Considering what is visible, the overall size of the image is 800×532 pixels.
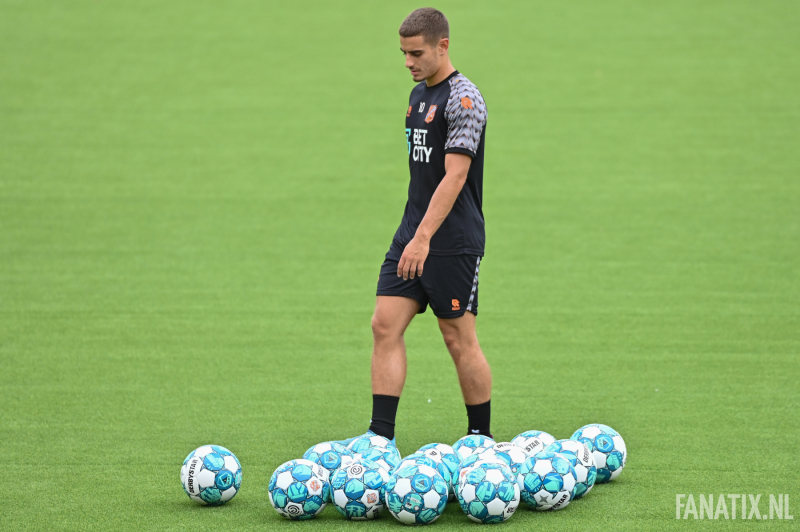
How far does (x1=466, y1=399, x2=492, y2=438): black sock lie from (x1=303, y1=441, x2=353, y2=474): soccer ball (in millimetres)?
755

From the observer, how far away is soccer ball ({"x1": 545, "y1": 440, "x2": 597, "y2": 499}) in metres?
4.08

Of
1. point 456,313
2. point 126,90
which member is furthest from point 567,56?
point 456,313

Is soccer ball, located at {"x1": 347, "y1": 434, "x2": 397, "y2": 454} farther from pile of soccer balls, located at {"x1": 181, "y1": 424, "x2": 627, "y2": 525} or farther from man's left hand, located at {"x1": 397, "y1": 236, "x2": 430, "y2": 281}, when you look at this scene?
man's left hand, located at {"x1": 397, "y1": 236, "x2": 430, "y2": 281}

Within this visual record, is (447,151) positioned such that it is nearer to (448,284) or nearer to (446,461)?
(448,284)

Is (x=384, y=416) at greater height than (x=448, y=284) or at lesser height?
lesser

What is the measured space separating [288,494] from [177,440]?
1403 millimetres

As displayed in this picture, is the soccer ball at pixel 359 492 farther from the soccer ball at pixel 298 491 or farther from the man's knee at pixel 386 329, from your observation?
the man's knee at pixel 386 329

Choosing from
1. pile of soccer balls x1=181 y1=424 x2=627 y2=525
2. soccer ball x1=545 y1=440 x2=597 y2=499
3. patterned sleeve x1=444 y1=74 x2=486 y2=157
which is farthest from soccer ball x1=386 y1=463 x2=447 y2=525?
patterned sleeve x1=444 y1=74 x2=486 y2=157

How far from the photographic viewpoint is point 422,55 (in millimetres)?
4504

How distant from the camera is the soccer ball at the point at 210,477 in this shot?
4.04m

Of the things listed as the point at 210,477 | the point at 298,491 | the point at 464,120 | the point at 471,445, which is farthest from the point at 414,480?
the point at 464,120

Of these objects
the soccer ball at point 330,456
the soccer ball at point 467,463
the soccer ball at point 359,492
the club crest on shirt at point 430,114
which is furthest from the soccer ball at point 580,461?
the club crest on shirt at point 430,114

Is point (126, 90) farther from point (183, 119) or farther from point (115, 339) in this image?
point (115, 339)

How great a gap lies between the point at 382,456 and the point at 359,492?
275 mm
